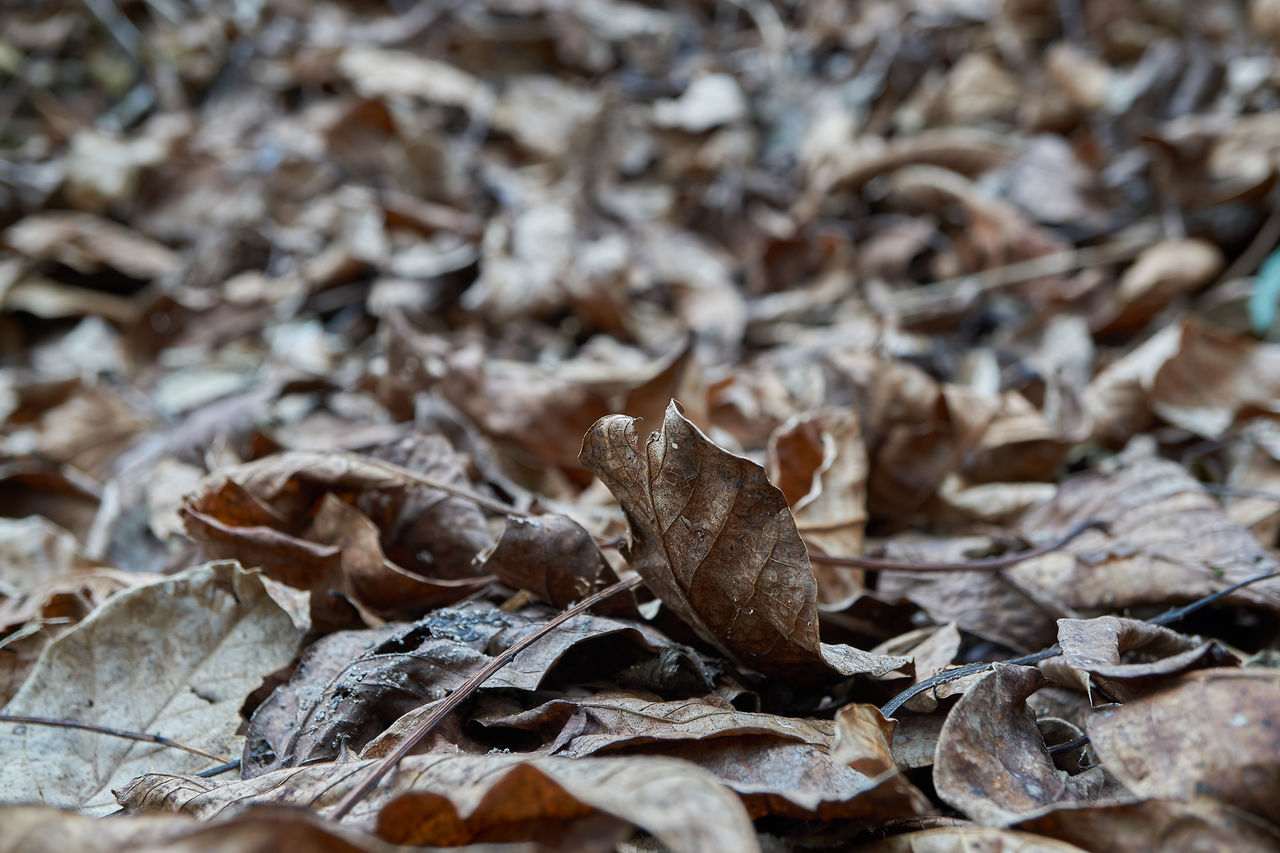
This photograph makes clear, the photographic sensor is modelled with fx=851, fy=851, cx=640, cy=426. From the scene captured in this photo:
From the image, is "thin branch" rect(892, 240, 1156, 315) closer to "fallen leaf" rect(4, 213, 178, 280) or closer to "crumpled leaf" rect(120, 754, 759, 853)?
"crumpled leaf" rect(120, 754, 759, 853)

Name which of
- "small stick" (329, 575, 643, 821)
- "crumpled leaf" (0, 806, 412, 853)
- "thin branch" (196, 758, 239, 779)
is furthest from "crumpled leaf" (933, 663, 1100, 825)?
"thin branch" (196, 758, 239, 779)


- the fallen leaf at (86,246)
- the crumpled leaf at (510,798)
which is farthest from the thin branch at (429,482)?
the fallen leaf at (86,246)

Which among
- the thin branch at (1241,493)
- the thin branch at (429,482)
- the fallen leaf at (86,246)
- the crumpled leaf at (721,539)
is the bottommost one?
the fallen leaf at (86,246)

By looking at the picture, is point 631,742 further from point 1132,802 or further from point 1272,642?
point 1272,642

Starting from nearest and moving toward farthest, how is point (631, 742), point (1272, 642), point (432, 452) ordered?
1. point (631, 742)
2. point (1272, 642)
3. point (432, 452)

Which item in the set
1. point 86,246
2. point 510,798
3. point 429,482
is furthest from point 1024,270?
point 86,246

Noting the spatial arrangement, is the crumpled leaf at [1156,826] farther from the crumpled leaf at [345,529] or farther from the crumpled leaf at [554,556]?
the crumpled leaf at [345,529]

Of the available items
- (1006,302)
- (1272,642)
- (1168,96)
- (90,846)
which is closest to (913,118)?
(1168,96)
